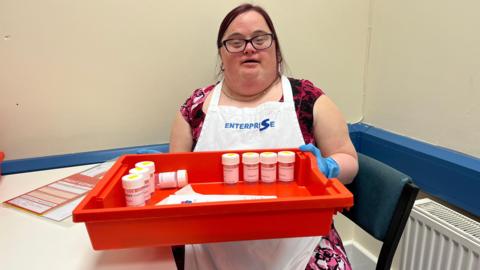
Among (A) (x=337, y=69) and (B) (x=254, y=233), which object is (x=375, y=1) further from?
(B) (x=254, y=233)

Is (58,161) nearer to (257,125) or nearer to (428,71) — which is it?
(257,125)

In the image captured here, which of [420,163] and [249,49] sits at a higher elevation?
[249,49]

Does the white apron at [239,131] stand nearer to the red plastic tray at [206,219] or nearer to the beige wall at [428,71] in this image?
the red plastic tray at [206,219]

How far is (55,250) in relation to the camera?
66 cm

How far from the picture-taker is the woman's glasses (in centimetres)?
100

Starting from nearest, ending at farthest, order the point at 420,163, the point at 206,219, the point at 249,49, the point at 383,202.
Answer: the point at 206,219 < the point at 383,202 < the point at 249,49 < the point at 420,163

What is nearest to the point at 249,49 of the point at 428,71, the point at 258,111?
the point at 258,111

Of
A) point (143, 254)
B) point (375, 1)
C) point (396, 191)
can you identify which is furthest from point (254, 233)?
point (375, 1)

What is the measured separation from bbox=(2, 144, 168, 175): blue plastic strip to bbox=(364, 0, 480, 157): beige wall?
3.31 ft

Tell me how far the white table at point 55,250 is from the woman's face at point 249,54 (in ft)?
1.91

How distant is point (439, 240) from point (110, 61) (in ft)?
3.96

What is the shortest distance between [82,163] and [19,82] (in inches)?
12.9

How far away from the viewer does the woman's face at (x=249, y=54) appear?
100 cm

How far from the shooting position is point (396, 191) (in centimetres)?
79
